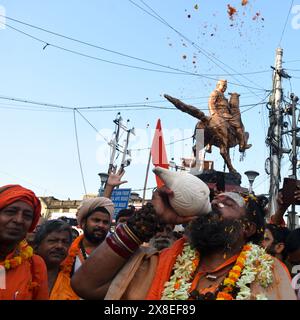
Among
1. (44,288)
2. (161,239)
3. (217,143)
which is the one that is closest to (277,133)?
(217,143)

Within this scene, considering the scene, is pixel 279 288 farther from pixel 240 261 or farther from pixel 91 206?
pixel 91 206

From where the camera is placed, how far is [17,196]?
8.48 feet

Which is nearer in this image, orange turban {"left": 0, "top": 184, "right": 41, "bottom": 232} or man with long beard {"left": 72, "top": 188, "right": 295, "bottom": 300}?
man with long beard {"left": 72, "top": 188, "right": 295, "bottom": 300}

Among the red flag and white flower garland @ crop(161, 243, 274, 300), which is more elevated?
the red flag

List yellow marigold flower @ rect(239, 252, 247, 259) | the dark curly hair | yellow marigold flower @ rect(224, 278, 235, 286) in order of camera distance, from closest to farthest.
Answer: yellow marigold flower @ rect(224, 278, 235, 286), yellow marigold flower @ rect(239, 252, 247, 259), the dark curly hair

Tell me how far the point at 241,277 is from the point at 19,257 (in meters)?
1.41

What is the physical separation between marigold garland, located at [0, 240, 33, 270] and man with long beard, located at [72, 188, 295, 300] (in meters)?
0.75

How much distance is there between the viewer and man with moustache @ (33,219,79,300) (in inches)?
126

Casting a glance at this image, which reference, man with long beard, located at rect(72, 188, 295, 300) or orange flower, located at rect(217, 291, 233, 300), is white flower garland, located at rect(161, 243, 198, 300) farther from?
orange flower, located at rect(217, 291, 233, 300)

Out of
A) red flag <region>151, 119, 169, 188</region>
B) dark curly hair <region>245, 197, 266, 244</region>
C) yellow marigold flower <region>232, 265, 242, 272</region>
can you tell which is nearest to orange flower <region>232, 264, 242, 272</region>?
yellow marigold flower <region>232, 265, 242, 272</region>

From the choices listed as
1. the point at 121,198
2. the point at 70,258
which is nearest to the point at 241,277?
the point at 70,258
